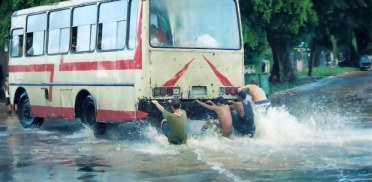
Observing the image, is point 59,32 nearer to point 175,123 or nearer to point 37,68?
point 37,68

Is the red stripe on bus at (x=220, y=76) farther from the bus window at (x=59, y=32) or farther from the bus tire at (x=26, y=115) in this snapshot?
the bus tire at (x=26, y=115)

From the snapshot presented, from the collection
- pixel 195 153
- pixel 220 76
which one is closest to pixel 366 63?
pixel 220 76

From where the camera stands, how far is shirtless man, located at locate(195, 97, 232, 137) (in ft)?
53.0

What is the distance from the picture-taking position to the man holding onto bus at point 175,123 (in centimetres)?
1491

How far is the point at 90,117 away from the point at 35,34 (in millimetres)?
3441

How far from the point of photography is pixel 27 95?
2098cm

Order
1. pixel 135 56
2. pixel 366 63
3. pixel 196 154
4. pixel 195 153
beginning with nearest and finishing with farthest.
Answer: pixel 196 154 < pixel 195 153 < pixel 135 56 < pixel 366 63

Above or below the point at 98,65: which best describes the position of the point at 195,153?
below

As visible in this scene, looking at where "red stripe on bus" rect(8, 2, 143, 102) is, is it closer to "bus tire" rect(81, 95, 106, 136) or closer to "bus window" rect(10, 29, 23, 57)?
"bus window" rect(10, 29, 23, 57)

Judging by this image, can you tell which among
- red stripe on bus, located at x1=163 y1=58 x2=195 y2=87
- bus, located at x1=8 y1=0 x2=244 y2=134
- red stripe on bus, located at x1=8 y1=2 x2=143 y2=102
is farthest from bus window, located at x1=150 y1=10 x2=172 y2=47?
red stripe on bus, located at x1=163 y1=58 x2=195 y2=87

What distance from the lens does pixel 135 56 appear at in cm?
1591

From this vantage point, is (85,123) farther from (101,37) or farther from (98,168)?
(98,168)

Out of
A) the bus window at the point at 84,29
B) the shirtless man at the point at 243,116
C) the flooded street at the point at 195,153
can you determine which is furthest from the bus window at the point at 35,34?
the shirtless man at the point at 243,116

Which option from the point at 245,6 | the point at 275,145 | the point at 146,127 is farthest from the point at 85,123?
the point at 245,6
